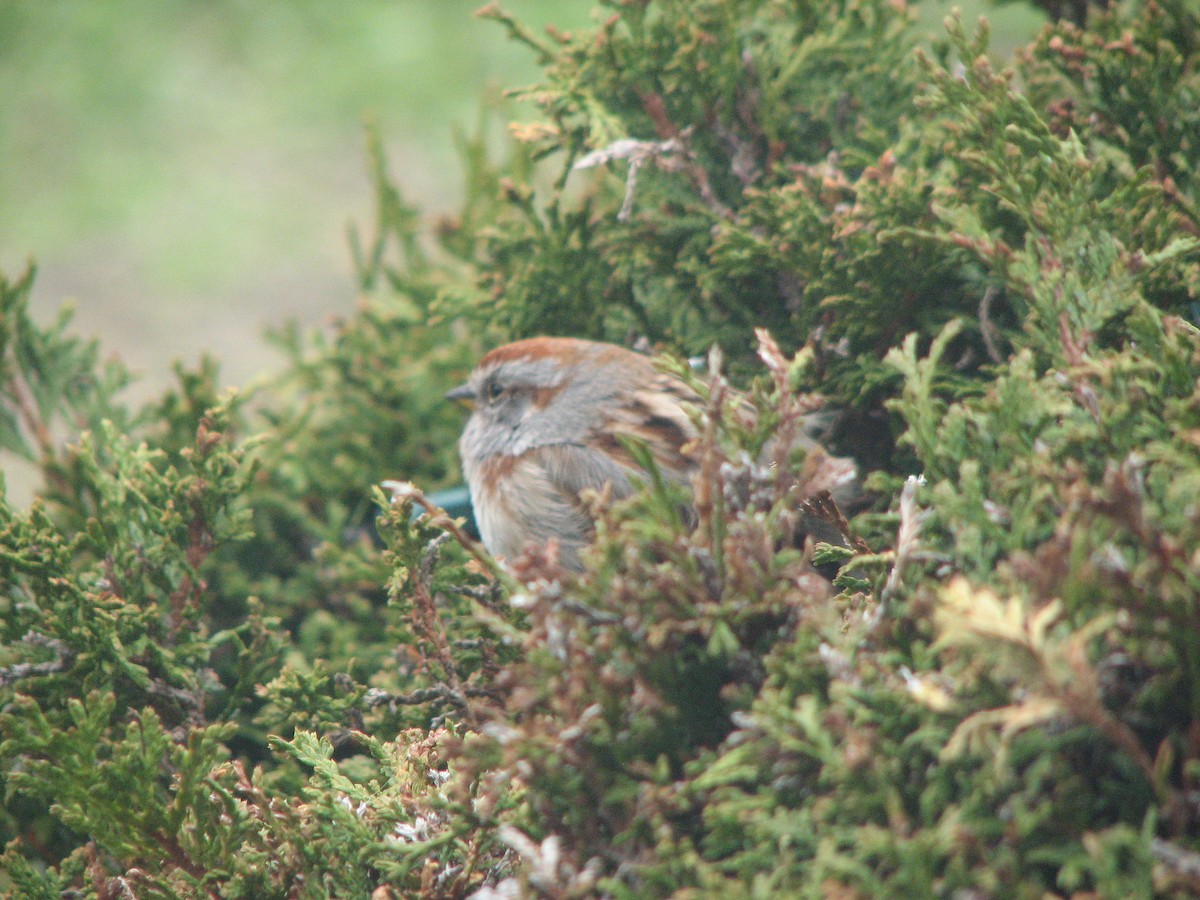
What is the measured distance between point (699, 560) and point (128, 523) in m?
1.61

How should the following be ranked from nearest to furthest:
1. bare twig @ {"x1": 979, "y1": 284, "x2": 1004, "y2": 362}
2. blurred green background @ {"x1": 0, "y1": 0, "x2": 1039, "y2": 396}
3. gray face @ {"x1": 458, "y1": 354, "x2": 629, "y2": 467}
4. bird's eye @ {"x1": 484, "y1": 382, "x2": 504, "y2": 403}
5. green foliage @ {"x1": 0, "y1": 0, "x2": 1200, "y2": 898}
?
1. green foliage @ {"x1": 0, "y1": 0, "x2": 1200, "y2": 898}
2. bare twig @ {"x1": 979, "y1": 284, "x2": 1004, "y2": 362}
3. gray face @ {"x1": 458, "y1": 354, "x2": 629, "y2": 467}
4. bird's eye @ {"x1": 484, "y1": 382, "x2": 504, "y2": 403}
5. blurred green background @ {"x1": 0, "y1": 0, "x2": 1039, "y2": 396}

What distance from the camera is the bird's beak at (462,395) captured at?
3365mm

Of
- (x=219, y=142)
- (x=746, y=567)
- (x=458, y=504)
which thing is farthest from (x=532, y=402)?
(x=219, y=142)

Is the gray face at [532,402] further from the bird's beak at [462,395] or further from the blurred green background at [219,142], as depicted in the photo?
the blurred green background at [219,142]

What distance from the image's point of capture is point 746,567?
1684mm

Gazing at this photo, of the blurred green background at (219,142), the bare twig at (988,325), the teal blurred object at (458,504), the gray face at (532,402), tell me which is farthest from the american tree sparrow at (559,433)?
the blurred green background at (219,142)

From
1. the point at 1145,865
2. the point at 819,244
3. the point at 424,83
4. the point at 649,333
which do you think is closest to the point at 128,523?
the point at 649,333

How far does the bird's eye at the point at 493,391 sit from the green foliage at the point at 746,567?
0.20 meters

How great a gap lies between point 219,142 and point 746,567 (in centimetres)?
797

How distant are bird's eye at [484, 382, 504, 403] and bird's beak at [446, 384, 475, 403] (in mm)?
74

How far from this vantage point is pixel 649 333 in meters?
3.10

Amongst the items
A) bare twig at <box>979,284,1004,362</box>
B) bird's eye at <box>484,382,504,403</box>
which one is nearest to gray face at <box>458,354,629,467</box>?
bird's eye at <box>484,382,504,403</box>

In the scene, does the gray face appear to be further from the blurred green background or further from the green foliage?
the blurred green background

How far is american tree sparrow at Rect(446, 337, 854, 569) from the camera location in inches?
112
